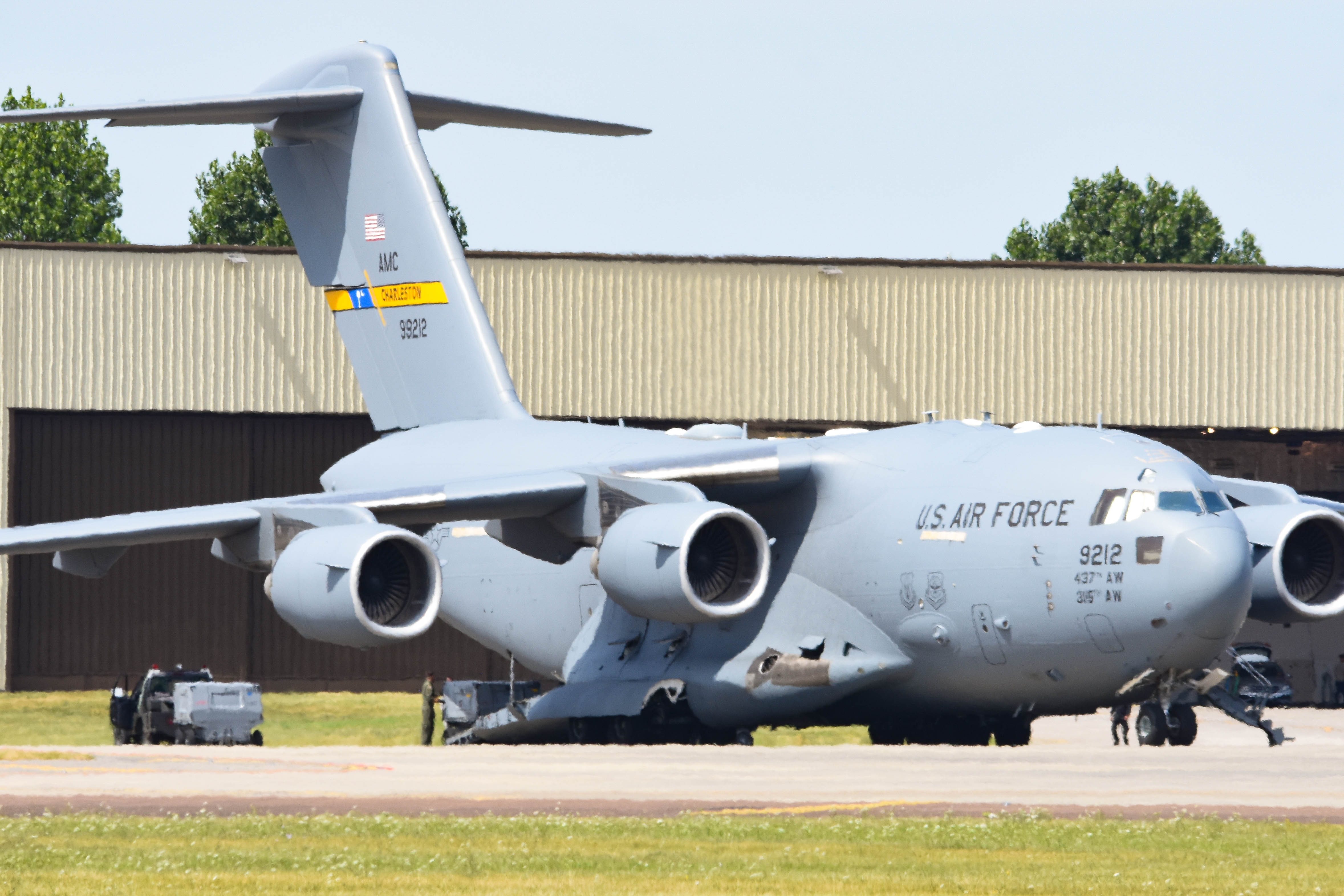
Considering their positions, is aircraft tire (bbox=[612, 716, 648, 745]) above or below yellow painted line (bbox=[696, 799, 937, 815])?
below

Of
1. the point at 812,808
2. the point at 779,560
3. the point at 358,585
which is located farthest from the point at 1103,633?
the point at 358,585

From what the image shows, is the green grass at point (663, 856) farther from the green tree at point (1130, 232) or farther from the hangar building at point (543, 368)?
the green tree at point (1130, 232)

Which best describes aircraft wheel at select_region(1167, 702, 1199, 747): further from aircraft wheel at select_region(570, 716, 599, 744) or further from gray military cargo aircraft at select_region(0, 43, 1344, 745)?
aircraft wheel at select_region(570, 716, 599, 744)

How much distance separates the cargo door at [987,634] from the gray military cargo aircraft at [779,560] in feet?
0.07

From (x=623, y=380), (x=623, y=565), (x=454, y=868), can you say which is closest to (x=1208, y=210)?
(x=623, y=380)

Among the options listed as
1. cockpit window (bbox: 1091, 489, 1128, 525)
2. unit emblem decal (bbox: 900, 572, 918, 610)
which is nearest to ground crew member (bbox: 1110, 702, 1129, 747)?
unit emblem decal (bbox: 900, 572, 918, 610)

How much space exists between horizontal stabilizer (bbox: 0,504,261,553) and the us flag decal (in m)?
6.13

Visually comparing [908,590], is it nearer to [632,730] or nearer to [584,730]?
[632,730]

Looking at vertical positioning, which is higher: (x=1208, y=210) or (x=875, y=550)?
(x=1208, y=210)

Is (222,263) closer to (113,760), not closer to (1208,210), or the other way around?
(113,760)

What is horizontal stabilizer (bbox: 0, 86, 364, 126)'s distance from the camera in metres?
23.1

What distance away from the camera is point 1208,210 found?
80062mm

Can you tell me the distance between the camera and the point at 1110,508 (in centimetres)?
1928

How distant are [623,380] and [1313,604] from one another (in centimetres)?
1695
